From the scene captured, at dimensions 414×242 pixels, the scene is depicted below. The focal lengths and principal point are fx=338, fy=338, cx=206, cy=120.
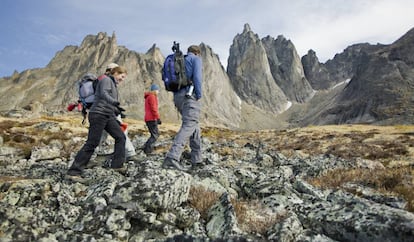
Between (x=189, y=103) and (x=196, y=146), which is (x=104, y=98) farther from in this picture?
(x=196, y=146)

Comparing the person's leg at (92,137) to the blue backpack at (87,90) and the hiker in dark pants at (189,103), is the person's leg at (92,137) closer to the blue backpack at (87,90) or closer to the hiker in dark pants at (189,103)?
the blue backpack at (87,90)

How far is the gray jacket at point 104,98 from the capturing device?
8.43m

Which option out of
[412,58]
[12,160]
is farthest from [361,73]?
[12,160]

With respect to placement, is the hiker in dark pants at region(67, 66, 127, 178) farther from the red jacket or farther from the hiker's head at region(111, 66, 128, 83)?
the red jacket

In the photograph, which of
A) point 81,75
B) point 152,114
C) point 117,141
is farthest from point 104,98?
point 81,75

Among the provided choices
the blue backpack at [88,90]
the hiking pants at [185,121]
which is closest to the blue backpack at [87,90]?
the blue backpack at [88,90]

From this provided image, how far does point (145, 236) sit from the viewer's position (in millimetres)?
4809

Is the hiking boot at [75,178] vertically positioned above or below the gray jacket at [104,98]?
below

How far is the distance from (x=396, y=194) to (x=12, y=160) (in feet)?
50.8

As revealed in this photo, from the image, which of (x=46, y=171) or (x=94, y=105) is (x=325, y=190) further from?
(x=46, y=171)

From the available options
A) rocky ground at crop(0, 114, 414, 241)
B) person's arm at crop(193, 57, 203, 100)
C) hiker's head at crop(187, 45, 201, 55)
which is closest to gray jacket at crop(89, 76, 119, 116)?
rocky ground at crop(0, 114, 414, 241)

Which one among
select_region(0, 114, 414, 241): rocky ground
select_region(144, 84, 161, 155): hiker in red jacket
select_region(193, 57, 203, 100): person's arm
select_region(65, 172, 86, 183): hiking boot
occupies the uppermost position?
select_region(193, 57, 203, 100): person's arm

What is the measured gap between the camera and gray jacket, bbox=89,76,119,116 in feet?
27.7

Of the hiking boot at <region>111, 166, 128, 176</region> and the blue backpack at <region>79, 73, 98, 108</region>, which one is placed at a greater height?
the blue backpack at <region>79, 73, 98, 108</region>
